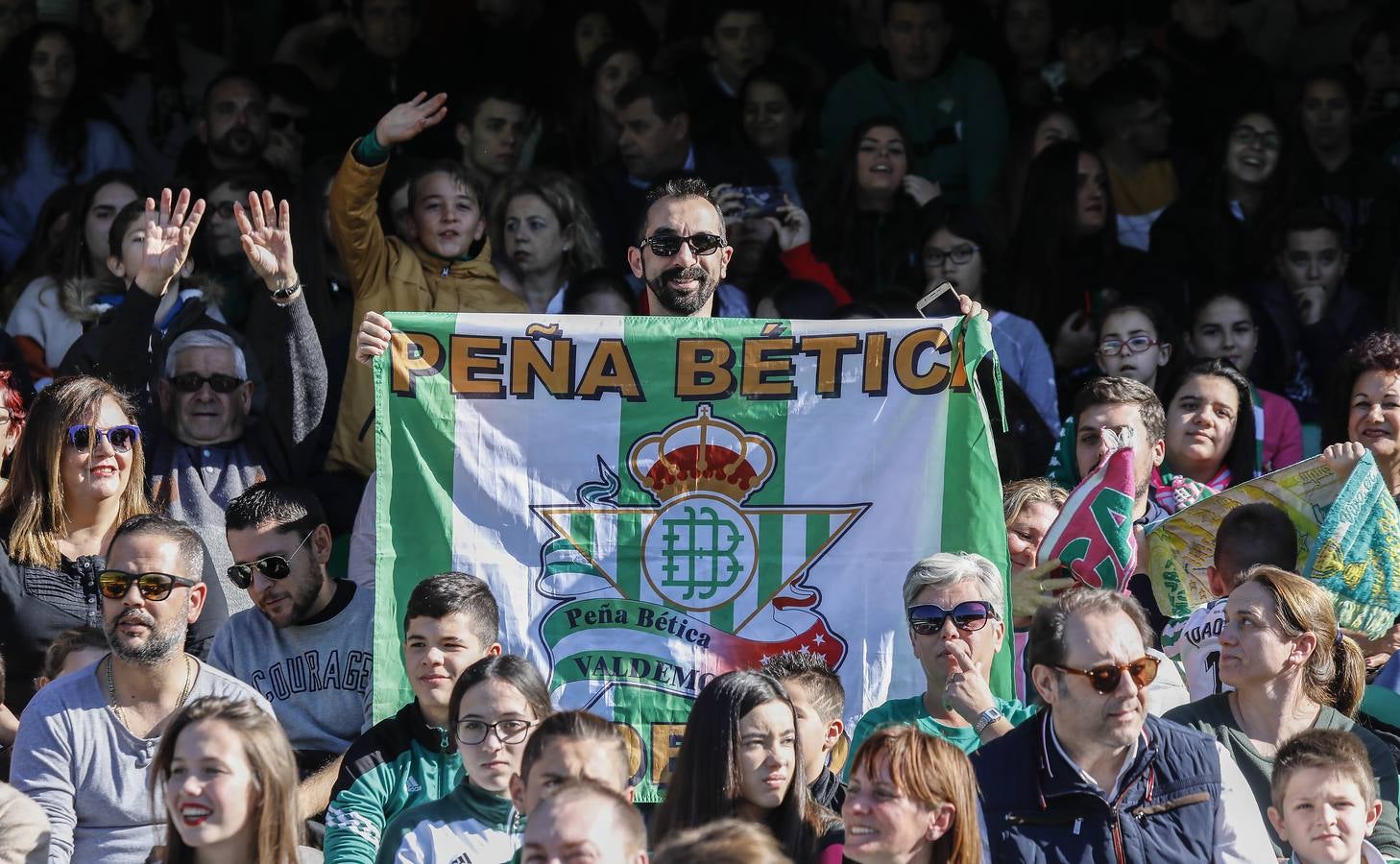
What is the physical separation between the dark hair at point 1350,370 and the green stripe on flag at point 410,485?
337cm

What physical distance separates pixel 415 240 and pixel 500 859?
12.6ft

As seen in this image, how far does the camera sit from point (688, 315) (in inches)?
292

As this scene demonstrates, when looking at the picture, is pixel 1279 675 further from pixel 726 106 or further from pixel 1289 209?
pixel 726 106

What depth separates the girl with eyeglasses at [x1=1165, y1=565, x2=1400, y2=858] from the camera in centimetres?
630

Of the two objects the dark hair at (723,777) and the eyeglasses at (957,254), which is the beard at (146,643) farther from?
the eyeglasses at (957,254)

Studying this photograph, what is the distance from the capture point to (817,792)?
604 cm

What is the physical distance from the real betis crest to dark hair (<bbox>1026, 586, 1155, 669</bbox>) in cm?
124

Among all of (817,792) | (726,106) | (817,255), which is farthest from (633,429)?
(726,106)

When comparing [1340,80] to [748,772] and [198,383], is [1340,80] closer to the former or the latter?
[198,383]

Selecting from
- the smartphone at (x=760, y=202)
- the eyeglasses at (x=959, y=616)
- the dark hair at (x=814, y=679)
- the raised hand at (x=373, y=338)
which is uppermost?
the smartphone at (x=760, y=202)

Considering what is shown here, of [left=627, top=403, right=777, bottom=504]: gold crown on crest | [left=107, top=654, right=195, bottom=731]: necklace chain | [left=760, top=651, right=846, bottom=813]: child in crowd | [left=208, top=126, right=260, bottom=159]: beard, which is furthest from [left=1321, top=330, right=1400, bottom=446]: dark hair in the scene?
[left=208, top=126, right=260, bottom=159]: beard

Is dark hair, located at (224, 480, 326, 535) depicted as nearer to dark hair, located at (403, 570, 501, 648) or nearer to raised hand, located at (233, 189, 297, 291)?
raised hand, located at (233, 189, 297, 291)

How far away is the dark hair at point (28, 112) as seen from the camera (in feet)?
34.9

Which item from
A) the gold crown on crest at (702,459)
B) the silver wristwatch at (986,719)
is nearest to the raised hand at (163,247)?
the gold crown on crest at (702,459)
